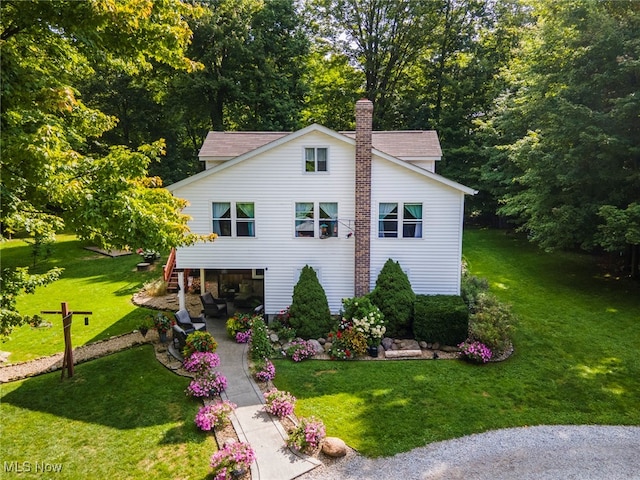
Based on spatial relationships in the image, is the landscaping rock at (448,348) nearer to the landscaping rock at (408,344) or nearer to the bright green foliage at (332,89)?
the landscaping rock at (408,344)

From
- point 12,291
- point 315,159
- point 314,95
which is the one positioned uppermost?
point 314,95

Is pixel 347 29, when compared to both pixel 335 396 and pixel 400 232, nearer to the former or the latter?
pixel 400 232

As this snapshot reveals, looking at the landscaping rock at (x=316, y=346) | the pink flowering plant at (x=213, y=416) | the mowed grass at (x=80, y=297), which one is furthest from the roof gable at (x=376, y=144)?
the pink flowering plant at (x=213, y=416)

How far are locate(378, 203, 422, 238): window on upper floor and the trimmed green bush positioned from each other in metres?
3.03

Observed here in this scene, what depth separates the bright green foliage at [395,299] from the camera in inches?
547

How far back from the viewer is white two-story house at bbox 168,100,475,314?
15.0m

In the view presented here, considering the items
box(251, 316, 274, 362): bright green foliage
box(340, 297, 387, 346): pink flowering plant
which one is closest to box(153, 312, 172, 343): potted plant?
box(251, 316, 274, 362): bright green foliage

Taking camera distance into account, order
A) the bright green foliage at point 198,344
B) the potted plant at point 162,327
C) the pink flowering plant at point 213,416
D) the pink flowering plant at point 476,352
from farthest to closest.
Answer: the potted plant at point 162,327
the pink flowering plant at point 476,352
the bright green foliage at point 198,344
the pink flowering plant at point 213,416

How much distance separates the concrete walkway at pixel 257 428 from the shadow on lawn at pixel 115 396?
45.4 inches

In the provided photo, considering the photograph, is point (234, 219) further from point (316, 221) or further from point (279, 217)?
point (316, 221)

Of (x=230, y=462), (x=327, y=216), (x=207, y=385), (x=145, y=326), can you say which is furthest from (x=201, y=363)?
(x=327, y=216)

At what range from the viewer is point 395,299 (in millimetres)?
14062

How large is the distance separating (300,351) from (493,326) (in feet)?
20.8

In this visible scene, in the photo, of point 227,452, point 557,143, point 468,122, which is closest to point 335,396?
point 227,452
